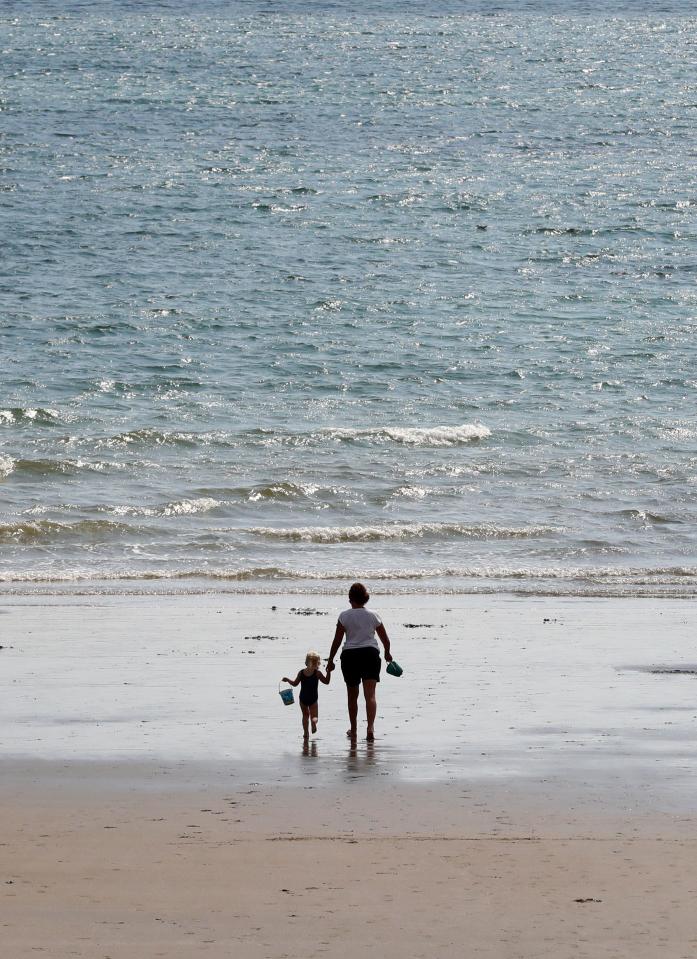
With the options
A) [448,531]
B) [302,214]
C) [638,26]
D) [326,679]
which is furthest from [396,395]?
[638,26]

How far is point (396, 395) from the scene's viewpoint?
29125 millimetres

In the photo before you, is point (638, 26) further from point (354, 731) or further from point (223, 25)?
point (354, 731)

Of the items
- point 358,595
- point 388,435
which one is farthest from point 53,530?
point 358,595

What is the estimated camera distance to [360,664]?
36.1 feet

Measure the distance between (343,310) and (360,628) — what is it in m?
23.9

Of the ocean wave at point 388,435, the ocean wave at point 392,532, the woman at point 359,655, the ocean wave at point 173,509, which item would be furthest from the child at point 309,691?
the ocean wave at point 388,435

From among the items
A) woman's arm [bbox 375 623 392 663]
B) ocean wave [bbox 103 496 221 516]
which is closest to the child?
woman's arm [bbox 375 623 392 663]

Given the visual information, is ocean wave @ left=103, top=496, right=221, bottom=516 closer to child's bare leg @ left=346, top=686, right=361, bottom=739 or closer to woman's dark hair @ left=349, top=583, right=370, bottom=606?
woman's dark hair @ left=349, top=583, right=370, bottom=606

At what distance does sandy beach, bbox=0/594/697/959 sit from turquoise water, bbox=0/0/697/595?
4350 mm

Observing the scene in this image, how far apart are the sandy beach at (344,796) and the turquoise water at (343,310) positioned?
435 centimetres

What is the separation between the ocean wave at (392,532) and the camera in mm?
20344

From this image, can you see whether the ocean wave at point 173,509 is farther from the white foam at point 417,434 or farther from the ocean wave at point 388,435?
the white foam at point 417,434

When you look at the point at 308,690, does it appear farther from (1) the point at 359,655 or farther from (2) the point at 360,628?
(2) the point at 360,628

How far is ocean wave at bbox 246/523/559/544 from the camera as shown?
20344mm
